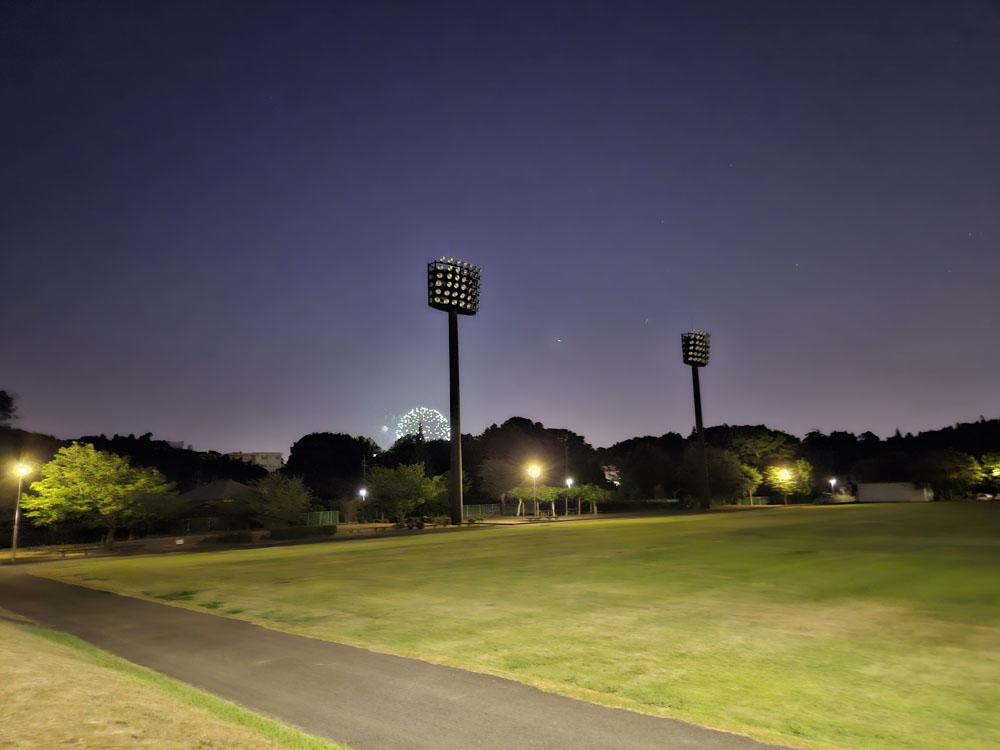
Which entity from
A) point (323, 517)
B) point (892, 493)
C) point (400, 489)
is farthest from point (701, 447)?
point (323, 517)

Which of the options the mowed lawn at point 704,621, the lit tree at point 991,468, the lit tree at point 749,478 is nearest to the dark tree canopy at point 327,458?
the lit tree at point 749,478

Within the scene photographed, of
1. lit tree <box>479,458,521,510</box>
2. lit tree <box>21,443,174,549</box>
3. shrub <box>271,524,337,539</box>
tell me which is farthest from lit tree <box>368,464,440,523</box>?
lit tree <box>479,458,521,510</box>

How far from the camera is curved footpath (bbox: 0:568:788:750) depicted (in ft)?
23.1

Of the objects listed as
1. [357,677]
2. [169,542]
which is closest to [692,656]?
[357,677]

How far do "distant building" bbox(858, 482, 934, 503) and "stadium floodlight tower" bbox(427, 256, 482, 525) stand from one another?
7972cm

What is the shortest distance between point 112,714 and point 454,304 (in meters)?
57.5

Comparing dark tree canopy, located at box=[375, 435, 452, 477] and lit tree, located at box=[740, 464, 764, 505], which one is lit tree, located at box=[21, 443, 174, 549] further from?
lit tree, located at box=[740, 464, 764, 505]

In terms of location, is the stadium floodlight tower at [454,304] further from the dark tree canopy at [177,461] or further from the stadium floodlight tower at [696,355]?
the dark tree canopy at [177,461]

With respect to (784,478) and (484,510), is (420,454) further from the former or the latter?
(784,478)

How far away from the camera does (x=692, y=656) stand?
10.3 m

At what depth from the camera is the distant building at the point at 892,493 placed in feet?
333

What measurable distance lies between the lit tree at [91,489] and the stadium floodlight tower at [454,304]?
966 inches

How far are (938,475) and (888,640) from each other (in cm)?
10919

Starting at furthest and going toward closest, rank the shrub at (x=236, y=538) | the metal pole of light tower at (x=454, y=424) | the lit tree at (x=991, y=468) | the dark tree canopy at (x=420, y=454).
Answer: the dark tree canopy at (x=420, y=454) < the lit tree at (x=991, y=468) < the metal pole of light tower at (x=454, y=424) < the shrub at (x=236, y=538)
